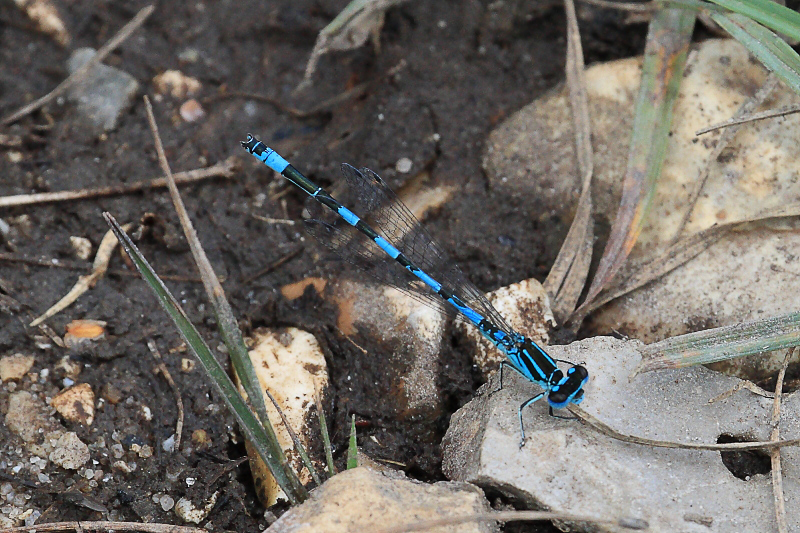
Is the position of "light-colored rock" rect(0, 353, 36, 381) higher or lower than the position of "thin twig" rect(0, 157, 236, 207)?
lower

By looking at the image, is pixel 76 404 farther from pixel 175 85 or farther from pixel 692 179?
pixel 692 179

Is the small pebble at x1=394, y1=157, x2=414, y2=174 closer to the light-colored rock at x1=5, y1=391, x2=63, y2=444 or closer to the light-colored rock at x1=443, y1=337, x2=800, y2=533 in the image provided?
the light-colored rock at x1=443, y1=337, x2=800, y2=533

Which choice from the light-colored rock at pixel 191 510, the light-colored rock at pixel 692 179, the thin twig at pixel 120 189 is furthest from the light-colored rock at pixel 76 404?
the light-colored rock at pixel 692 179

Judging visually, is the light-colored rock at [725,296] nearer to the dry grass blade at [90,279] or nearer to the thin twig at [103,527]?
the thin twig at [103,527]

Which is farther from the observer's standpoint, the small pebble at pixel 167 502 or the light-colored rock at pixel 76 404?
the light-colored rock at pixel 76 404

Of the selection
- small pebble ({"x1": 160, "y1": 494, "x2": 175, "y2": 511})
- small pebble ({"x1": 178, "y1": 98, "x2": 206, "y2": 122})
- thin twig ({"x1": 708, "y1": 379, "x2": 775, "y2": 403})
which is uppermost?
small pebble ({"x1": 178, "y1": 98, "x2": 206, "y2": 122})

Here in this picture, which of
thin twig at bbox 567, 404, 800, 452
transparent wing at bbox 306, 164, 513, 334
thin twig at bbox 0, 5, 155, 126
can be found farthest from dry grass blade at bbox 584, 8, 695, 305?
thin twig at bbox 0, 5, 155, 126

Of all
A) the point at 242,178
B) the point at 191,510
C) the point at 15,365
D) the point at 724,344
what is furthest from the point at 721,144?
the point at 15,365
